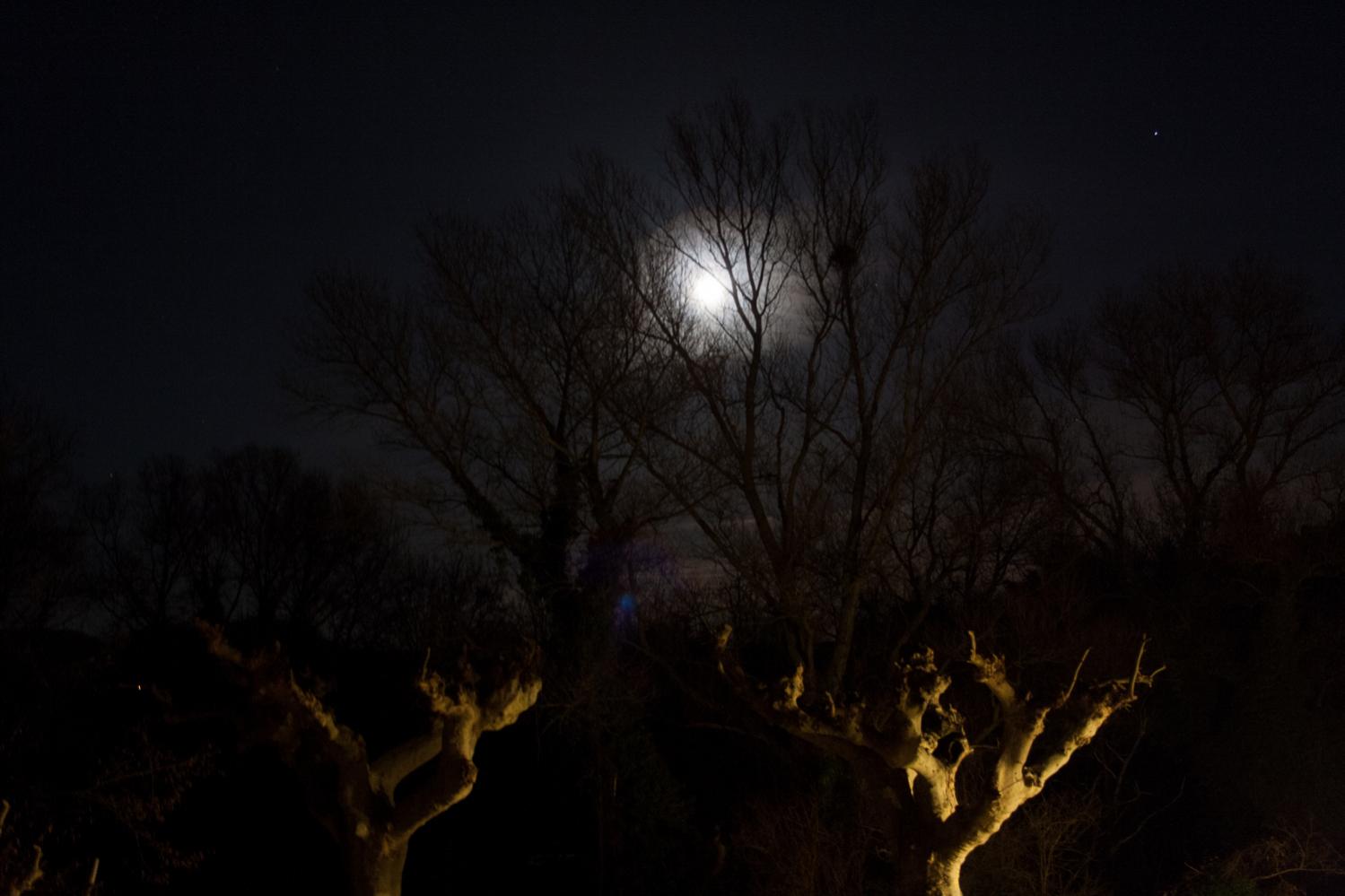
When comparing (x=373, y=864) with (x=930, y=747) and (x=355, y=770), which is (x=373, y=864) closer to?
(x=355, y=770)

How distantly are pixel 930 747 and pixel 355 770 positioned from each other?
6301 mm

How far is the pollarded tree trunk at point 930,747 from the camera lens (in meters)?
12.0

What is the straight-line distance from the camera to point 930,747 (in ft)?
40.8

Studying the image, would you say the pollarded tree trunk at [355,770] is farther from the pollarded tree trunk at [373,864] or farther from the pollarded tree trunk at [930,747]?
the pollarded tree trunk at [930,747]

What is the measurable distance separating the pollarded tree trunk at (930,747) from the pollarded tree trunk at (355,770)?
3.17 metres

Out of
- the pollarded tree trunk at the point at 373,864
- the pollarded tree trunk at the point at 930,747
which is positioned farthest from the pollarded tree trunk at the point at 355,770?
the pollarded tree trunk at the point at 930,747

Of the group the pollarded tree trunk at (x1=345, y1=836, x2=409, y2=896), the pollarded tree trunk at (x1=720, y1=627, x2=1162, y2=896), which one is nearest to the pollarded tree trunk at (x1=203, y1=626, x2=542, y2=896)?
the pollarded tree trunk at (x1=345, y1=836, x2=409, y2=896)

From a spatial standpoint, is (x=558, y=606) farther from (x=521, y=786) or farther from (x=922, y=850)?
(x=922, y=850)

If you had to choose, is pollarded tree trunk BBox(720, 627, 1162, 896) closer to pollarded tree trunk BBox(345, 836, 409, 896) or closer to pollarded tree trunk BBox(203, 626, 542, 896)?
pollarded tree trunk BBox(203, 626, 542, 896)

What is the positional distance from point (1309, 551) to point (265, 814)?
22.8 m

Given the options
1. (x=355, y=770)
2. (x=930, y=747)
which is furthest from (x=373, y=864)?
(x=930, y=747)

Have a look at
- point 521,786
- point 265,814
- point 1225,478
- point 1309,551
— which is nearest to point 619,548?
point 521,786

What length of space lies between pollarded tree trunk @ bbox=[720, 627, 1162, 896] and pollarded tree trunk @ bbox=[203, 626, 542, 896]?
125 inches

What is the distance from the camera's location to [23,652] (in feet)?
43.9
